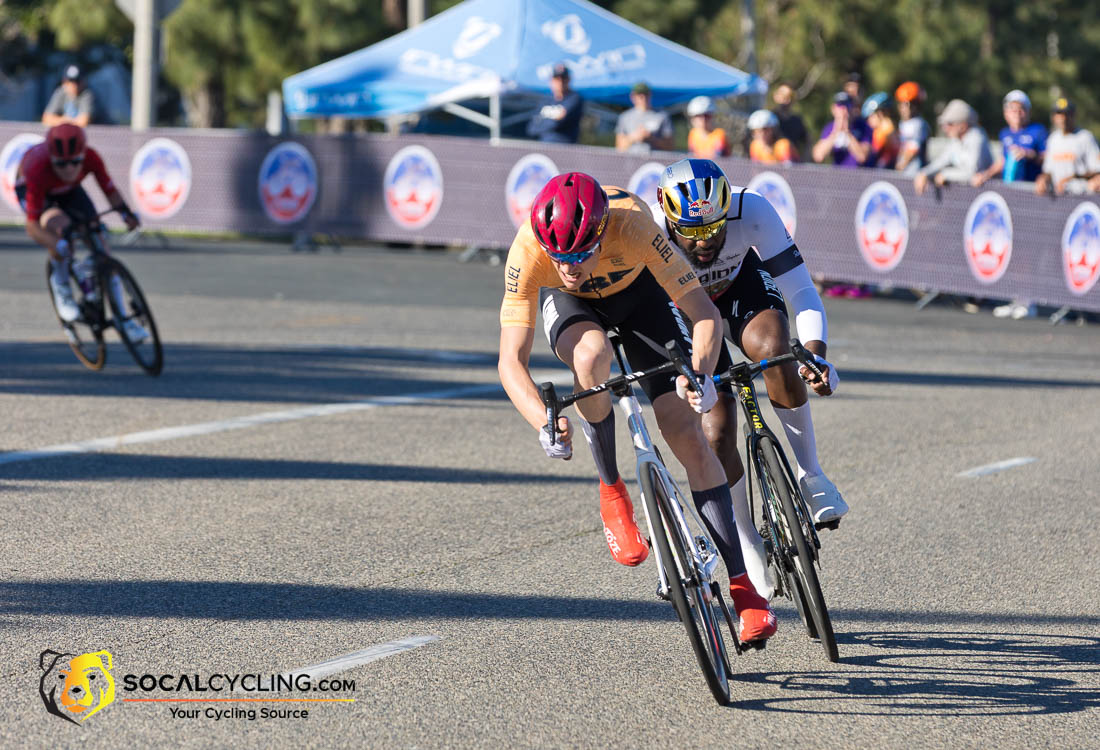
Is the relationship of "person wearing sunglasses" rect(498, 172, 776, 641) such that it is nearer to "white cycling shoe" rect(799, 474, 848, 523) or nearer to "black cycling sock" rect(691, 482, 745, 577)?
"black cycling sock" rect(691, 482, 745, 577)

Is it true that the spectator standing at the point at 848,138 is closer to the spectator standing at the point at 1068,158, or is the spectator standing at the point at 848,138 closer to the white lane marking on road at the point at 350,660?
the spectator standing at the point at 1068,158

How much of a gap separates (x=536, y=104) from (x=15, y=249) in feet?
26.1

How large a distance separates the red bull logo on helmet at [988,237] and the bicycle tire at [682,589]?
39.7ft

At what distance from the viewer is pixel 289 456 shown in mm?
8961

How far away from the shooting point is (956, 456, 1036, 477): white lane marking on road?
29.2 feet

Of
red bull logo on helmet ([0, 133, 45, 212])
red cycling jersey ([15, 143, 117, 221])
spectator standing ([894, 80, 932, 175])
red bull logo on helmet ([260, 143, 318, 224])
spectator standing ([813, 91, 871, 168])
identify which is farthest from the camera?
red bull logo on helmet ([0, 133, 45, 212])

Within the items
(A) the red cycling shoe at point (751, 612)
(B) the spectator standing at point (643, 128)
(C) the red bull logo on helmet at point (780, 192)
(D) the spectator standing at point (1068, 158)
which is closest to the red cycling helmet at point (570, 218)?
(A) the red cycling shoe at point (751, 612)

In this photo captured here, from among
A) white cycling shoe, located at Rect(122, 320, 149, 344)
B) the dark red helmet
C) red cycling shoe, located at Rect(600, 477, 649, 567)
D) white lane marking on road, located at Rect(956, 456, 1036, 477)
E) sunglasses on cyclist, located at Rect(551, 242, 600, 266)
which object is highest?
sunglasses on cyclist, located at Rect(551, 242, 600, 266)

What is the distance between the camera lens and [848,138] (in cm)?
1788

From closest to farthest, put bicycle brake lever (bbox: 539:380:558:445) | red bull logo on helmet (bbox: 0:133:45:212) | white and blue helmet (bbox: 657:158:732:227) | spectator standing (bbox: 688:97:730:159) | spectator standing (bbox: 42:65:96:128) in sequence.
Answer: bicycle brake lever (bbox: 539:380:558:445) → white and blue helmet (bbox: 657:158:732:227) → spectator standing (bbox: 42:65:96:128) → spectator standing (bbox: 688:97:730:159) → red bull logo on helmet (bbox: 0:133:45:212)

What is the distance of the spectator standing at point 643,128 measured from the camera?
752 inches

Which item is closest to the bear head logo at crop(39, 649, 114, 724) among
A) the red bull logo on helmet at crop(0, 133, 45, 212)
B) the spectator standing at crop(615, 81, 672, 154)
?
the spectator standing at crop(615, 81, 672, 154)

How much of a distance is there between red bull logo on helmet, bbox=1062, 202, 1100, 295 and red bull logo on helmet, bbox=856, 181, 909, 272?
1866 millimetres

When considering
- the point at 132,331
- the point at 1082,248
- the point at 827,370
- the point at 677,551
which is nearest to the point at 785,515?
the point at 827,370
